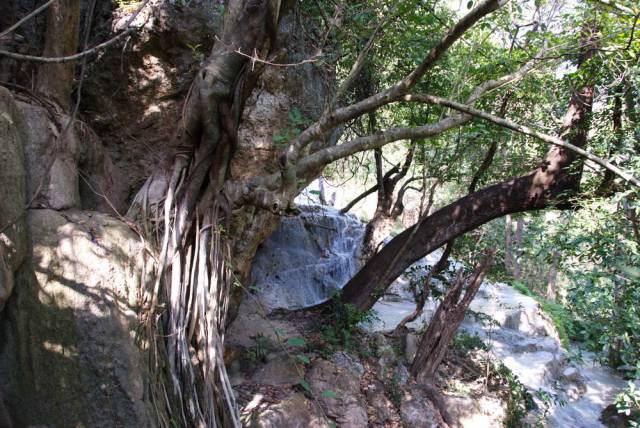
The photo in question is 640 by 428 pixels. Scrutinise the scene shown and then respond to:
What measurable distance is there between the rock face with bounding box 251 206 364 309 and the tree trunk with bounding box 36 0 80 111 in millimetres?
4399

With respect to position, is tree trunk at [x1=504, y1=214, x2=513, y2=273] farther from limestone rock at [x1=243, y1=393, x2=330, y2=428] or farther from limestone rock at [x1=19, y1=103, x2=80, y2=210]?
limestone rock at [x1=19, y1=103, x2=80, y2=210]

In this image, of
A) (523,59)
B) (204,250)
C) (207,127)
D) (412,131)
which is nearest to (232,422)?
(204,250)

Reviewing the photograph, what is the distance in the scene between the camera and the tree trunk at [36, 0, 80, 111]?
3.29m

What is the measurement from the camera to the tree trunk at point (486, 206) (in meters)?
4.84

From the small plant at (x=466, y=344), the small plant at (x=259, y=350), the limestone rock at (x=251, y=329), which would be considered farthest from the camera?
the small plant at (x=466, y=344)

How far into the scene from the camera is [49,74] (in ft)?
11.0

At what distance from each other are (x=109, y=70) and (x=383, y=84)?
4.06 m

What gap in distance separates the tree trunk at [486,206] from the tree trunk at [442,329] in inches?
22.0

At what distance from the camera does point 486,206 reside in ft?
18.0

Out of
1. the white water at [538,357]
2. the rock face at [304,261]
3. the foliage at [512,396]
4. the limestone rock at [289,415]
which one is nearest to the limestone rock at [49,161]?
the limestone rock at [289,415]

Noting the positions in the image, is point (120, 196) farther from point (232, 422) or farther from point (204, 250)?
point (232, 422)

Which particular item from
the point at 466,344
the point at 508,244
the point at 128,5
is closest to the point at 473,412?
the point at 466,344

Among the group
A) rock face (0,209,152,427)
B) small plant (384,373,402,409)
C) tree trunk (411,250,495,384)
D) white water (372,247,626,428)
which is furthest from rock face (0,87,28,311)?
white water (372,247,626,428)

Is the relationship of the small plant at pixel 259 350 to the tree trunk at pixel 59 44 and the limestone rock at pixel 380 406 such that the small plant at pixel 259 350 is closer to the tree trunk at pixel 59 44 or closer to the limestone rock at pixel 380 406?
the limestone rock at pixel 380 406
